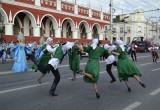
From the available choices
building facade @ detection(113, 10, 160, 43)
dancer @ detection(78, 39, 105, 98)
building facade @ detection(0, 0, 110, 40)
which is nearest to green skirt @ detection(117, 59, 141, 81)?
dancer @ detection(78, 39, 105, 98)

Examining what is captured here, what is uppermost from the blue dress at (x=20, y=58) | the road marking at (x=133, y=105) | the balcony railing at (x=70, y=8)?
the balcony railing at (x=70, y=8)

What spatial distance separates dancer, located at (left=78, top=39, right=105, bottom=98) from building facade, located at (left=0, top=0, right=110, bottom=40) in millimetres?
23259

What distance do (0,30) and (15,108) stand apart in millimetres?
22805

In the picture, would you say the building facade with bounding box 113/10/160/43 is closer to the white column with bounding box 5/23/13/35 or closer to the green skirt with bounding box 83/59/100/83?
the white column with bounding box 5/23/13/35

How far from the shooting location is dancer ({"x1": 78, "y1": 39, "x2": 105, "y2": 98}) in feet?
29.3

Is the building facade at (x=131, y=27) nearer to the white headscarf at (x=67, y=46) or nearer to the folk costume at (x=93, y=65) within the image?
the folk costume at (x=93, y=65)

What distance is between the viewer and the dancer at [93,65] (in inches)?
352

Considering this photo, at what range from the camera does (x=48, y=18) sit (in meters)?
40.2

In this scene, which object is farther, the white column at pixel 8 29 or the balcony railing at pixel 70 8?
the balcony railing at pixel 70 8

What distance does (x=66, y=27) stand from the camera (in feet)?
147

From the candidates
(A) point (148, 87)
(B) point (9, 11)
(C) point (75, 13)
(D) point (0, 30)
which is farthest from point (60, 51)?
(C) point (75, 13)

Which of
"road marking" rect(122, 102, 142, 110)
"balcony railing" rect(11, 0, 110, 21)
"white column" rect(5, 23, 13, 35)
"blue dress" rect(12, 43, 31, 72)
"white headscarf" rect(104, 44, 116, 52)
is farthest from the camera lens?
"balcony railing" rect(11, 0, 110, 21)

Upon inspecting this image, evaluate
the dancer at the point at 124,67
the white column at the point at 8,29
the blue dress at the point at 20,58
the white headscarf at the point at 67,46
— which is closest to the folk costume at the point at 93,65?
the white headscarf at the point at 67,46

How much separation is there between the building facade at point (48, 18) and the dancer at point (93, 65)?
916 inches
